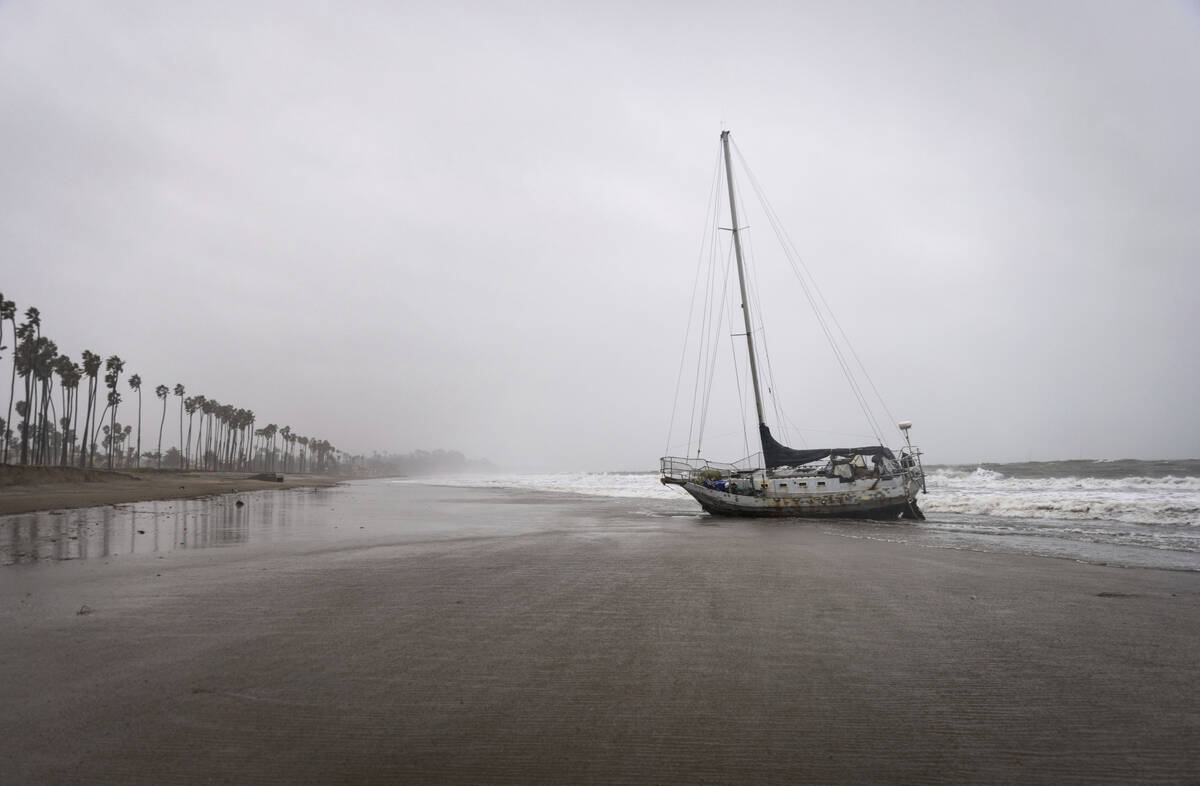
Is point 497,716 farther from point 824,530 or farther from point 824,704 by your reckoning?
point 824,530

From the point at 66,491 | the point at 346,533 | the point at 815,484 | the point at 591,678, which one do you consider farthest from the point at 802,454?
the point at 66,491

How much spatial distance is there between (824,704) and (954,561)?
8.10 meters

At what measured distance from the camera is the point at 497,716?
3.33 meters

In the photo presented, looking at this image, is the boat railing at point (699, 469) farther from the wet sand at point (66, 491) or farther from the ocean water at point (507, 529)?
the wet sand at point (66, 491)

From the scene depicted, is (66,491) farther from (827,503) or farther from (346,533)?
(827,503)

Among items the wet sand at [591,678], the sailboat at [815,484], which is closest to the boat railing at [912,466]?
the sailboat at [815,484]

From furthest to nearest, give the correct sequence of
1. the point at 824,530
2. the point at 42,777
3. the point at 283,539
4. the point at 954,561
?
1. the point at 824,530
2. the point at 283,539
3. the point at 954,561
4. the point at 42,777

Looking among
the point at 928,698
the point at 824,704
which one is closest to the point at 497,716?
the point at 824,704

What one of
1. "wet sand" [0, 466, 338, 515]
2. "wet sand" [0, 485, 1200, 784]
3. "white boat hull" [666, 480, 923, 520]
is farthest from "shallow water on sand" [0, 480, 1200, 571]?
"wet sand" [0, 485, 1200, 784]

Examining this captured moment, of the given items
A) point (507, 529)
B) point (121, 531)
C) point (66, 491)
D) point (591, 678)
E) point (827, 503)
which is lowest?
point (827, 503)

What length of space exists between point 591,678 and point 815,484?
22012 millimetres

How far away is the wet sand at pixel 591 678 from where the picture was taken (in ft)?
9.32

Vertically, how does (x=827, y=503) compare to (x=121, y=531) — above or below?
below

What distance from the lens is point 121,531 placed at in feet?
43.7
